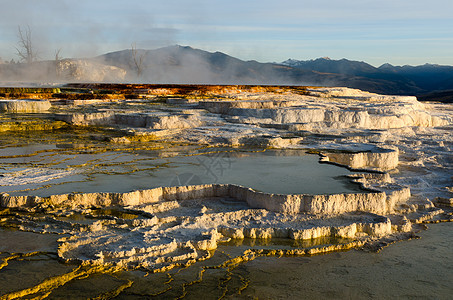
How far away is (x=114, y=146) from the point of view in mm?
7859

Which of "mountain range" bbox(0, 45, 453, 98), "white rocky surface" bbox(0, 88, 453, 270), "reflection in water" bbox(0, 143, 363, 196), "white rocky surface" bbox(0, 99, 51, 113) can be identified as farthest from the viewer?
"mountain range" bbox(0, 45, 453, 98)

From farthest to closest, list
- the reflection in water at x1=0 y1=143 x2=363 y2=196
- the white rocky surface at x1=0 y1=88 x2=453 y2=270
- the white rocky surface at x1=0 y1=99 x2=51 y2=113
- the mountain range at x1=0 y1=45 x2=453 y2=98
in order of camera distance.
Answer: the mountain range at x1=0 y1=45 x2=453 y2=98
the white rocky surface at x1=0 y1=99 x2=51 y2=113
the reflection in water at x1=0 y1=143 x2=363 y2=196
the white rocky surface at x1=0 y1=88 x2=453 y2=270

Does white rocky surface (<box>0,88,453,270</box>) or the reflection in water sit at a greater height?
the reflection in water

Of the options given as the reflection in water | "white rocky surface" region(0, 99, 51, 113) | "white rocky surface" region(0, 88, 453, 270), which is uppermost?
"white rocky surface" region(0, 99, 51, 113)

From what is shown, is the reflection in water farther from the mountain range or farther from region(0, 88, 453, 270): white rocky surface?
the mountain range

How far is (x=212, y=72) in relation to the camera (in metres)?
73.9

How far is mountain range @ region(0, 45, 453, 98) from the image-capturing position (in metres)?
48.3

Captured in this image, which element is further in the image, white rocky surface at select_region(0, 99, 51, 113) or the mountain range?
the mountain range

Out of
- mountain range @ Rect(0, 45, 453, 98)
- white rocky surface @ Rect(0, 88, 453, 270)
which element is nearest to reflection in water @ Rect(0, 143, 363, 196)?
white rocky surface @ Rect(0, 88, 453, 270)

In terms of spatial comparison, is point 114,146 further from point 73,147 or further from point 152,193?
point 152,193

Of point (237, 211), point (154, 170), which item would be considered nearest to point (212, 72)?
point (154, 170)

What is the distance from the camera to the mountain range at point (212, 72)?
48.3 m

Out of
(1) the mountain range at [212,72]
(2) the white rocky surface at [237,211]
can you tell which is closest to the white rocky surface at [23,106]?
(2) the white rocky surface at [237,211]

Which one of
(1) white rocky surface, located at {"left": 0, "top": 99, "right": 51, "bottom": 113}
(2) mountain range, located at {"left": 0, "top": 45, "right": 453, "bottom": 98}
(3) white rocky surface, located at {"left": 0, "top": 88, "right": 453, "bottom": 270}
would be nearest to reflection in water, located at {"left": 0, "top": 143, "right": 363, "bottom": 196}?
(3) white rocky surface, located at {"left": 0, "top": 88, "right": 453, "bottom": 270}
